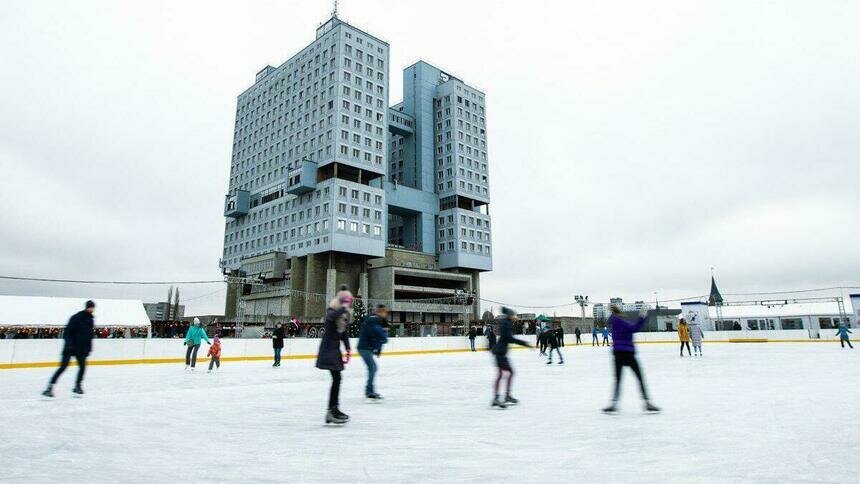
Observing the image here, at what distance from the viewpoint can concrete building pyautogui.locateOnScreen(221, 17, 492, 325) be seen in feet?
232

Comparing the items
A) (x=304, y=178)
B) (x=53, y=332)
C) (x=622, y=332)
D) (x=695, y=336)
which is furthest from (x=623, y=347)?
(x=304, y=178)

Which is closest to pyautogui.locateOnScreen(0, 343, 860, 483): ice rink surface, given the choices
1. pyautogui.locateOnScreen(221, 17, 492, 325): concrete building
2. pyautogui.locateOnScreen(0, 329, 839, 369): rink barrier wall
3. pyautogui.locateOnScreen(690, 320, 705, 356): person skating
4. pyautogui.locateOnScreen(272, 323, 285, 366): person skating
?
pyautogui.locateOnScreen(272, 323, 285, 366): person skating

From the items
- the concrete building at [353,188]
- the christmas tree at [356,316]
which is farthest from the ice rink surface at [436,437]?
the concrete building at [353,188]

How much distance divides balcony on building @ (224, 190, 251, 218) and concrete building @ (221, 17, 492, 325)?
7.0 inches

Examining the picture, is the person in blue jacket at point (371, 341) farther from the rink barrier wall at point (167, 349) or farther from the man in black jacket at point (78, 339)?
the rink barrier wall at point (167, 349)

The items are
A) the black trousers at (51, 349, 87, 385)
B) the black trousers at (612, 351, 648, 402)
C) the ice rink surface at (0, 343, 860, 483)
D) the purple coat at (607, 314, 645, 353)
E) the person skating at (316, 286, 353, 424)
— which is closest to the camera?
the ice rink surface at (0, 343, 860, 483)

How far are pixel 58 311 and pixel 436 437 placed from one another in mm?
41941

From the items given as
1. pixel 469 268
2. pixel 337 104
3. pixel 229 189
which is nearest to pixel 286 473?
pixel 337 104

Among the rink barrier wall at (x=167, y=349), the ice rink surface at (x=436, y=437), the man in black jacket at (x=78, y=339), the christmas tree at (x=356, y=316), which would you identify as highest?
the christmas tree at (x=356, y=316)

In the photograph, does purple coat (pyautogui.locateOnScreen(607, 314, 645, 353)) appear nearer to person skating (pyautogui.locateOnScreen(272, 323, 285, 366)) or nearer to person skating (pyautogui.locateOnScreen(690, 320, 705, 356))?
person skating (pyautogui.locateOnScreen(272, 323, 285, 366))

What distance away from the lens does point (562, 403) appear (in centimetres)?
841

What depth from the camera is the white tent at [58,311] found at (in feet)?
115

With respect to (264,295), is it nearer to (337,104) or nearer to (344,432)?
(337,104)

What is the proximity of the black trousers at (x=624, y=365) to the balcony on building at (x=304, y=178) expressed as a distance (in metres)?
67.1
